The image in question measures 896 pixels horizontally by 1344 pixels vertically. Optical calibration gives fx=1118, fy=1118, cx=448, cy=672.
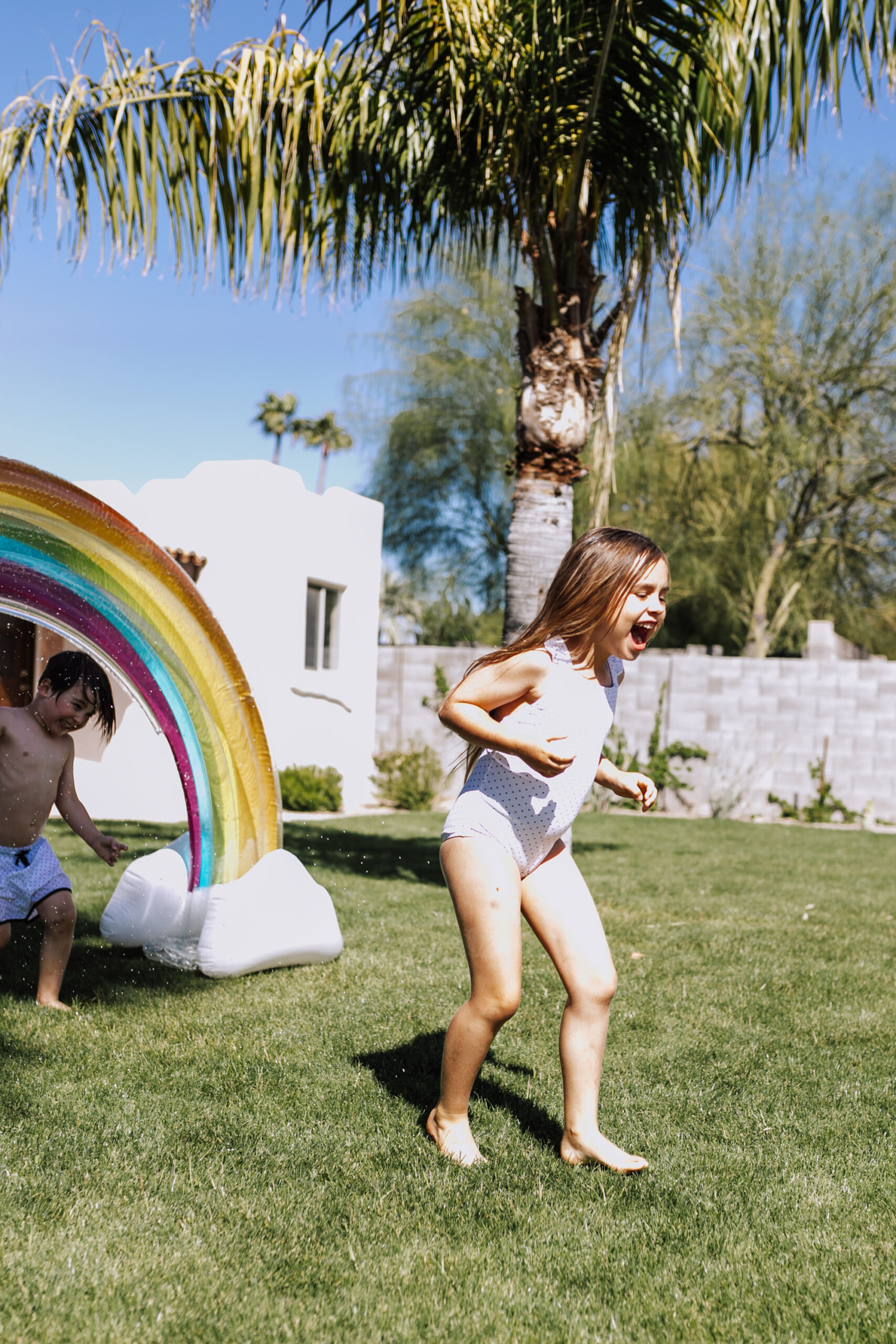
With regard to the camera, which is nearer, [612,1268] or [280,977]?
[612,1268]

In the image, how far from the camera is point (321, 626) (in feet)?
50.4

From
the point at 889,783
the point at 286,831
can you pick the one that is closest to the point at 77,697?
the point at 286,831

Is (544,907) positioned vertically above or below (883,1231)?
above

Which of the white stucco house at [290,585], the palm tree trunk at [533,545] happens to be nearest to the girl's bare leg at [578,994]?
the palm tree trunk at [533,545]

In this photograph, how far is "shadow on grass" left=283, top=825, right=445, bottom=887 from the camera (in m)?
9.16

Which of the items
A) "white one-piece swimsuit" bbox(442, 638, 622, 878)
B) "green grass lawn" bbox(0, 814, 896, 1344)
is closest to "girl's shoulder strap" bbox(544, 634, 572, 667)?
"white one-piece swimsuit" bbox(442, 638, 622, 878)

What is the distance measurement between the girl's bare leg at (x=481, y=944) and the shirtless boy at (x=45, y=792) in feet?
6.26

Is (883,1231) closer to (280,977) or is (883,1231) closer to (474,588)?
(280,977)

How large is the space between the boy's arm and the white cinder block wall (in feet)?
37.3

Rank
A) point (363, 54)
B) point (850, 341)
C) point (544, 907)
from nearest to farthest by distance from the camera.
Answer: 1. point (544, 907)
2. point (363, 54)
3. point (850, 341)

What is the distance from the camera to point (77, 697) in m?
4.50

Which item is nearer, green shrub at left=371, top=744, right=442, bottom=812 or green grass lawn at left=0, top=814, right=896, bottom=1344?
green grass lawn at left=0, top=814, right=896, bottom=1344

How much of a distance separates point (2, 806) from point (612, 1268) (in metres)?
2.98

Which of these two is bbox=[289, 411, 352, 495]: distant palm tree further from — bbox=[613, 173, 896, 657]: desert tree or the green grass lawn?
the green grass lawn
